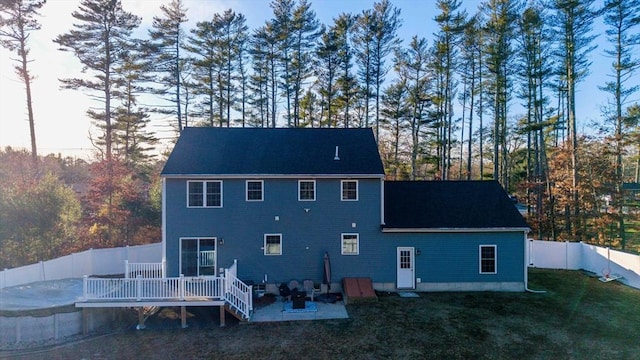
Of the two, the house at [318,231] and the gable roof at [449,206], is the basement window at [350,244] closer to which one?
the house at [318,231]

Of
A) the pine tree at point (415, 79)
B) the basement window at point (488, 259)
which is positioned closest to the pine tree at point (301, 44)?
the pine tree at point (415, 79)

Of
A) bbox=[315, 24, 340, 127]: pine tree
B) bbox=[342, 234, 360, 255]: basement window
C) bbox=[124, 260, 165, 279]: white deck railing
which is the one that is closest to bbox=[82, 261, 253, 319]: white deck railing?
bbox=[124, 260, 165, 279]: white deck railing

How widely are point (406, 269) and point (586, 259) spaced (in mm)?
9589

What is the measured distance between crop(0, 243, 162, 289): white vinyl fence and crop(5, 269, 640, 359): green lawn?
4723 millimetres

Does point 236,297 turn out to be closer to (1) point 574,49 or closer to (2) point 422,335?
(2) point 422,335

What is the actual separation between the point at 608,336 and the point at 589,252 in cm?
800

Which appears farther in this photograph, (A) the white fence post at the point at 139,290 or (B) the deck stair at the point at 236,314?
(B) the deck stair at the point at 236,314

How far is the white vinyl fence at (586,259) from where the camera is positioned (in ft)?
44.2

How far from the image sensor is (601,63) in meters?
18.4

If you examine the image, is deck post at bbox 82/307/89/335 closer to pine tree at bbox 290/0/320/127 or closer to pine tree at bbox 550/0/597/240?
pine tree at bbox 290/0/320/127

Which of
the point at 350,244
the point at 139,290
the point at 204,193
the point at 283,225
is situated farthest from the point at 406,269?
the point at 139,290

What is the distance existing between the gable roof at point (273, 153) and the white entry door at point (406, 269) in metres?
3.19

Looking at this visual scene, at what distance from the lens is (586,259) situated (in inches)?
617

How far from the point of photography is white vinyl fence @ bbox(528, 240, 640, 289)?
44.2ft
